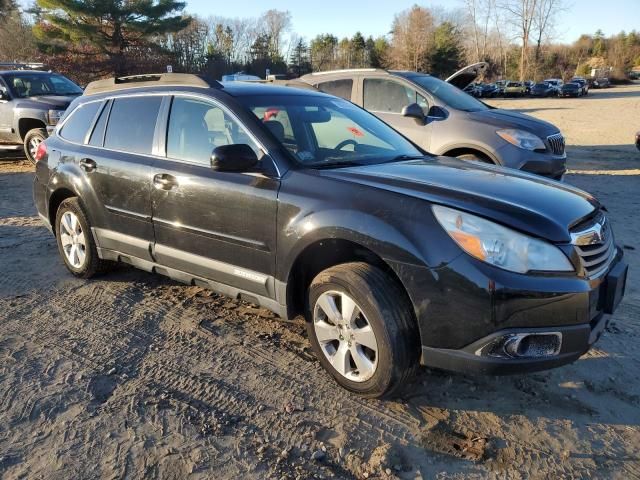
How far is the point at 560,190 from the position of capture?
10.4 ft

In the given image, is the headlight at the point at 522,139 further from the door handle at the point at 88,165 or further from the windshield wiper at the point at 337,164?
the door handle at the point at 88,165

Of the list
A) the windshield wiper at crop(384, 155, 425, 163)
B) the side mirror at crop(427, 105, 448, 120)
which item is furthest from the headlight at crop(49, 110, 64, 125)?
Answer: the windshield wiper at crop(384, 155, 425, 163)

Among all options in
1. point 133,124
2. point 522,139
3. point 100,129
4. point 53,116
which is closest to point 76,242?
point 100,129

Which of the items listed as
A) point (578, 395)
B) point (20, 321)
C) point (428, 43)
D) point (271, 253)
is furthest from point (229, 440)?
point (428, 43)

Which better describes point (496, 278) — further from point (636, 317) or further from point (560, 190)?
point (636, 317)

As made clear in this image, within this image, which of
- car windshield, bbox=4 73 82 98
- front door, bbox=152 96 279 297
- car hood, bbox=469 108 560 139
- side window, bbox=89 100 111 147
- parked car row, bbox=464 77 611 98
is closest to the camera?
front door, bbox=152 96 279 297

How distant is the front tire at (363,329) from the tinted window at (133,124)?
1.94 metres

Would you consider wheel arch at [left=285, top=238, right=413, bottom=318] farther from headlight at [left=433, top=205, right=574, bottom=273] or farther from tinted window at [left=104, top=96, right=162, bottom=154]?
tinted window at [left=104, top=96, right=162, bottom=154]

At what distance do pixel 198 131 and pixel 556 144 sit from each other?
540 centimetres

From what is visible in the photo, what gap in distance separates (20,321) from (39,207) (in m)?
1.55

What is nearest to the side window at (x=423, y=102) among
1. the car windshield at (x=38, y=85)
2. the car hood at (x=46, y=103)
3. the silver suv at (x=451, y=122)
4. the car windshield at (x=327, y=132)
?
the silver suv at (x=451, y=122)

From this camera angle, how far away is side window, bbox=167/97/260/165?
140 inches

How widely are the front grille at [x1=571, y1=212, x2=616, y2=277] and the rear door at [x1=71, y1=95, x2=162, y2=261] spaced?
2.87 meters

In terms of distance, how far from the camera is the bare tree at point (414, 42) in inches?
2399
